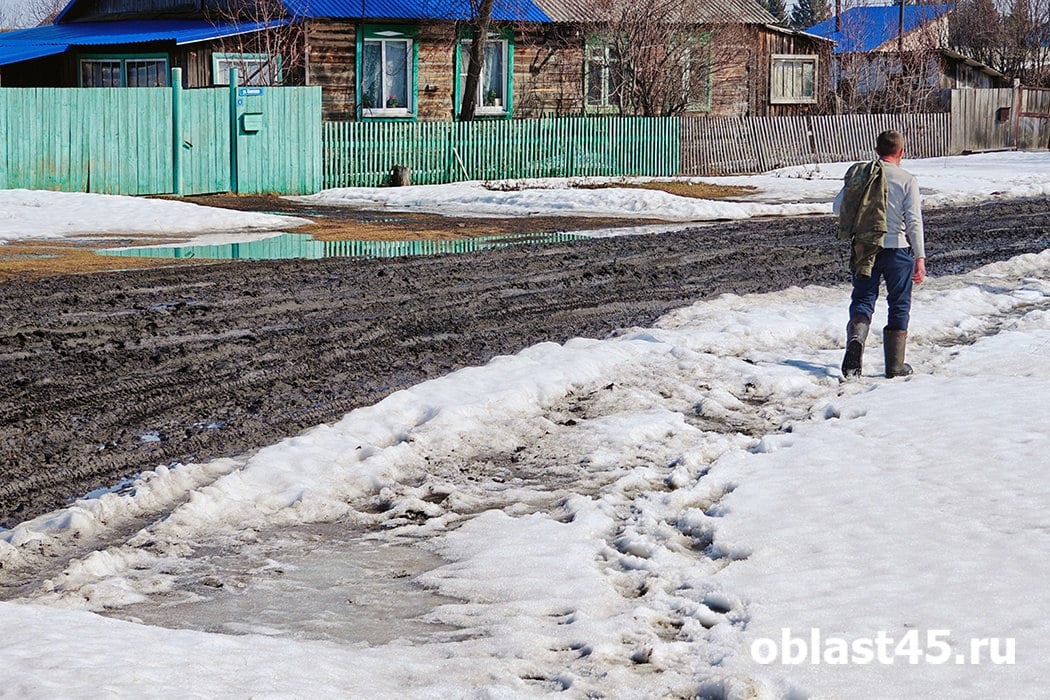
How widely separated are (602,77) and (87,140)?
17.3 meters

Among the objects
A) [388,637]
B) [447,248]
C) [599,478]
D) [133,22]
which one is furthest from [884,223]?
[133,22]

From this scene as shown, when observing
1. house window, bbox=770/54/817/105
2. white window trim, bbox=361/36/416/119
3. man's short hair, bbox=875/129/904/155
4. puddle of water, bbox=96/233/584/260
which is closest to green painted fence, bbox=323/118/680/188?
white window trim, bbox=361/36/416/119

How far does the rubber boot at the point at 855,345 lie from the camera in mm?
9781

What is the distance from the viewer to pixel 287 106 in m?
25.3

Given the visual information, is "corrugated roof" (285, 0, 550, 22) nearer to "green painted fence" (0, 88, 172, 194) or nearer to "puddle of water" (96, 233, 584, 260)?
"green painted fence" (0, 88, 172, 194)

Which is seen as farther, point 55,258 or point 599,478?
point 55,258

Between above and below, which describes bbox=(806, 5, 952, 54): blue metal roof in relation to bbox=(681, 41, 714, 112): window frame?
above

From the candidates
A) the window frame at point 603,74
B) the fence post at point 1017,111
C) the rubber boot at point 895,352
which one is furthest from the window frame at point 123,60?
the rubber boot at point 895,352

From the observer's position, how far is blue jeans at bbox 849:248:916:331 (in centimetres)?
959

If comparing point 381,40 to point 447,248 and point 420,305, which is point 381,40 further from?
point 420,305

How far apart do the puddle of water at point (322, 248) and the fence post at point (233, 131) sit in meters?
6.13

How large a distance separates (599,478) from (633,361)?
2.60m

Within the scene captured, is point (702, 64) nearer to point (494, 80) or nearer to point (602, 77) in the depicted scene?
point (602, 77)

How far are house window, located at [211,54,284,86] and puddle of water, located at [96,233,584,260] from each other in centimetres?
1364
